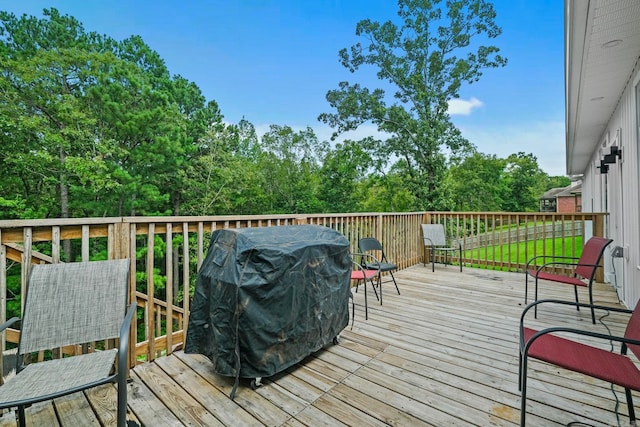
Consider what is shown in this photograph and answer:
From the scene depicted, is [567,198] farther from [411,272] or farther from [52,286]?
[52,286]

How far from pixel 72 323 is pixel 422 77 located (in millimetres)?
12672

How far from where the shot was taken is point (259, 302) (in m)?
1.91

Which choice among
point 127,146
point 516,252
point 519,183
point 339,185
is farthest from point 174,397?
point 519,183

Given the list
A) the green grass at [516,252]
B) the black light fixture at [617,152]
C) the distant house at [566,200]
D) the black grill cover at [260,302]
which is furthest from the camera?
the distant house at [566,200]

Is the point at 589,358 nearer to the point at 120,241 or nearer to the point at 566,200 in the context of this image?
the point at 120,241

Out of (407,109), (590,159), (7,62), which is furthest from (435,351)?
(7,62)

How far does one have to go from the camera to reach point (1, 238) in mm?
1661

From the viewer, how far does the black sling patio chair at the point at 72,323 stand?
1.36 metres

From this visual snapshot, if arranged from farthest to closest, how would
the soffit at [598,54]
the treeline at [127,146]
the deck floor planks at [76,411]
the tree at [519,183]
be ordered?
1. the tree at [519,183]
2. the treeline at [127,146]
3. the soffit at [598,54]
4. the deck floor planks at [76,411]

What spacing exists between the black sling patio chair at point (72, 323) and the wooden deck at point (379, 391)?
15.2 inches

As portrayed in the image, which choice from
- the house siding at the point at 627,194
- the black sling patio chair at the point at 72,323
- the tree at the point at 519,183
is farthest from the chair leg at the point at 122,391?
the tree at the point at 519,183

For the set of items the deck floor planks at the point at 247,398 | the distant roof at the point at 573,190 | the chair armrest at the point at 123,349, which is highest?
the distant roof at the point at 573,190

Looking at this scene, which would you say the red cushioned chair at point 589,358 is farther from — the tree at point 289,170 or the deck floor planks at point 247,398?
the tree at point 289,170

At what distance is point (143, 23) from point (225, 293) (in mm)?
18889
